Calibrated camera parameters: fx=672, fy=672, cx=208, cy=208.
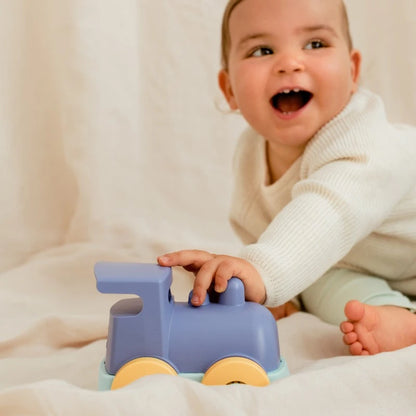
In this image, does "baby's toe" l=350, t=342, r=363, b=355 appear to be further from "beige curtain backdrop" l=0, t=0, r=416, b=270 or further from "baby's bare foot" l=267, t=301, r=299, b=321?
"beige curtain backdrop" l=0, t=0, r=416, b=270

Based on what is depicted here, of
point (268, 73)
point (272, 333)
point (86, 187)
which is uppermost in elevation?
point (268, 73)

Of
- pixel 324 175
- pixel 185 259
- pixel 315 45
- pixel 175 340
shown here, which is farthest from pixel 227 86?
pixel 175 340

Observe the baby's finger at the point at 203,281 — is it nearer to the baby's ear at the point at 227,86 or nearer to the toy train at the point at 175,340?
the toy train at the point at 175,340

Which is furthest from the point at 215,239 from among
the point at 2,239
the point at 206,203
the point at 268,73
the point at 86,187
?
the point at 268,73

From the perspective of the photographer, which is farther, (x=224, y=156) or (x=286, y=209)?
(x=224, y=156)

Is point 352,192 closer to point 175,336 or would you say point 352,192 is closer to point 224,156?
point 175,336

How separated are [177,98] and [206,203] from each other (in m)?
0.27

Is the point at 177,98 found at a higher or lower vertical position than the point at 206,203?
higher

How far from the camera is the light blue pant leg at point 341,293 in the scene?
100 centimetres

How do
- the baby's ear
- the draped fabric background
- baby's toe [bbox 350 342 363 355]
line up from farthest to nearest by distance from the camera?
the draped fabric background, the baby's ear, baby's toe [bbox 350 342 363 355]

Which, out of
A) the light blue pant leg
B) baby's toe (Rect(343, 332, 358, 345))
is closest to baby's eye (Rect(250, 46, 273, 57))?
the light blue pant leg

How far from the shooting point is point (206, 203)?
170 cm

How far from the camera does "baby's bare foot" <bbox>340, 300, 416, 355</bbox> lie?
0.82 m

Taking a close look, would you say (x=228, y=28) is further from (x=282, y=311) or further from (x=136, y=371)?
(x=136, y=371)
